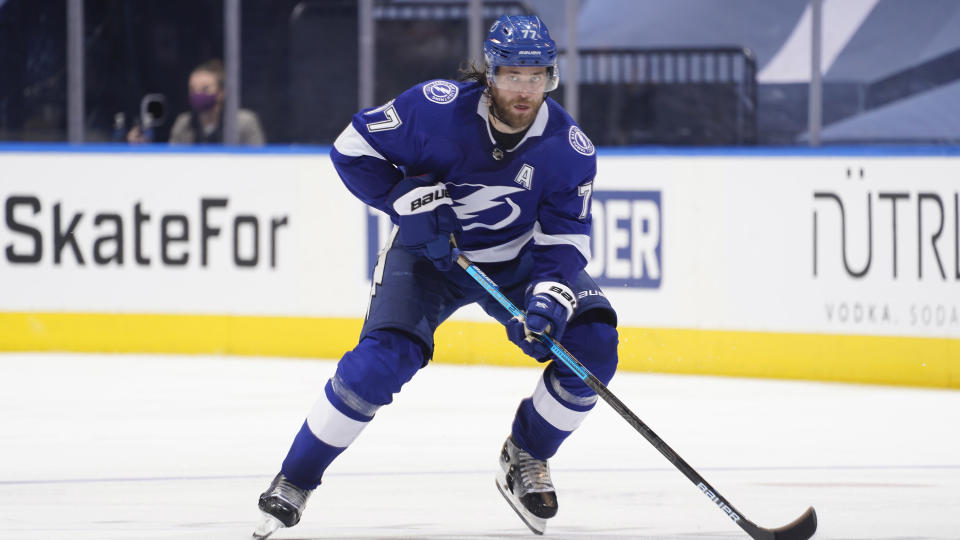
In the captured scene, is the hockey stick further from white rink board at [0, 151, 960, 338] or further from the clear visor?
white rink board at [0, 151, 960, 338]

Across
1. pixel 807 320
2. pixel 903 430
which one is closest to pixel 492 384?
pixel 807 320

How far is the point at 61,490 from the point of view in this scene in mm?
3615

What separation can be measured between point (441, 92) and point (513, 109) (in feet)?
0.63

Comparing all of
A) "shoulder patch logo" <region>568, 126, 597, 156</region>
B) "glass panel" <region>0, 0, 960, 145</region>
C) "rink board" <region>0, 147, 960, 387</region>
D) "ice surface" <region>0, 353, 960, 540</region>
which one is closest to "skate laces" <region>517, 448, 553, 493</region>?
"ice surface" <region>0, 353, 960, 540</region>

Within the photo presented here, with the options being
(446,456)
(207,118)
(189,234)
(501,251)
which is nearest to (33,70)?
(207,118)

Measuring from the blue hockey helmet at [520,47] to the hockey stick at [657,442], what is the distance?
0.41 meters

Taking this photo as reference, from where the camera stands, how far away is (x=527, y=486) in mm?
3207

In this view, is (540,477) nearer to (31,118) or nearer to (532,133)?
(532,133)

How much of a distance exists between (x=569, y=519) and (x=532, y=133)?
874mm

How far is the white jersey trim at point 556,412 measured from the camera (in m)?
3.20

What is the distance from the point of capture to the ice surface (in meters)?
3.27

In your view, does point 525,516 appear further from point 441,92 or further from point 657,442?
point 441,92

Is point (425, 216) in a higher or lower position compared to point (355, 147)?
lower

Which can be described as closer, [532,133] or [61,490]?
[532,133]
